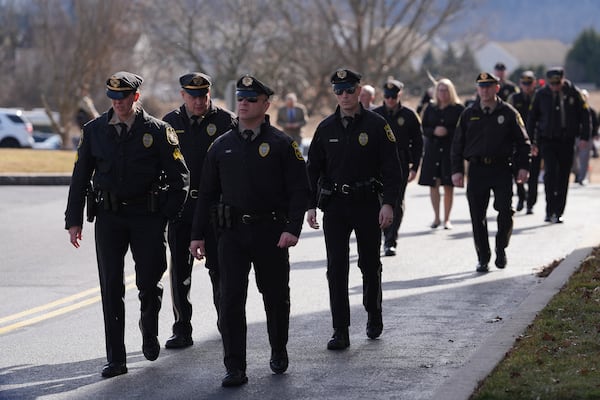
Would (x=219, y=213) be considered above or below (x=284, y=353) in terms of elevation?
above

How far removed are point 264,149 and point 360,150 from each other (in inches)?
58.0

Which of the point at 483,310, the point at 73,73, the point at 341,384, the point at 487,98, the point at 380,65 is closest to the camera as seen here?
the point at 341,384

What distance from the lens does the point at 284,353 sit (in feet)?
26.1

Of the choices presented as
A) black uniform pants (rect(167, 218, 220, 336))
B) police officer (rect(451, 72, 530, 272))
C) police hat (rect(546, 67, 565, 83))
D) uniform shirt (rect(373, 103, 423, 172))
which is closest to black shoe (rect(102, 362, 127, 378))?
black uniform pants (rect(167, 218, 220, 336))

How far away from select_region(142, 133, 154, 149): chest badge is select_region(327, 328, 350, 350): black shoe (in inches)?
71.2

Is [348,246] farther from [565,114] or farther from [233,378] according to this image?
[565,114]

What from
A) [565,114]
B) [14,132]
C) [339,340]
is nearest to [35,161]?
[565,114]

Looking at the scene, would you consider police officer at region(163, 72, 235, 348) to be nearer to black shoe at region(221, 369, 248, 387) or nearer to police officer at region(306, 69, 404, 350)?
police officer at region(306, 69, 404, 350)

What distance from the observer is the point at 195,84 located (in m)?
8.70

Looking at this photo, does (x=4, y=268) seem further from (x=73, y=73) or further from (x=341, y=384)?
(x=73, y=73)

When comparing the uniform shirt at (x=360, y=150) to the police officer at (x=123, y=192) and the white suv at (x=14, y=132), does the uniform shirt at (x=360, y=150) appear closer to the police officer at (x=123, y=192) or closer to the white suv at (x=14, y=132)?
the police officer at (x=123, y=192)

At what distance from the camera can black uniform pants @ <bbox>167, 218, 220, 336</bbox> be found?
8789 millimetres

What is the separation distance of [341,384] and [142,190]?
5.26 ft

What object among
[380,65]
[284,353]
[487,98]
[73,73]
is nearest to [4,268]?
[487,98]
